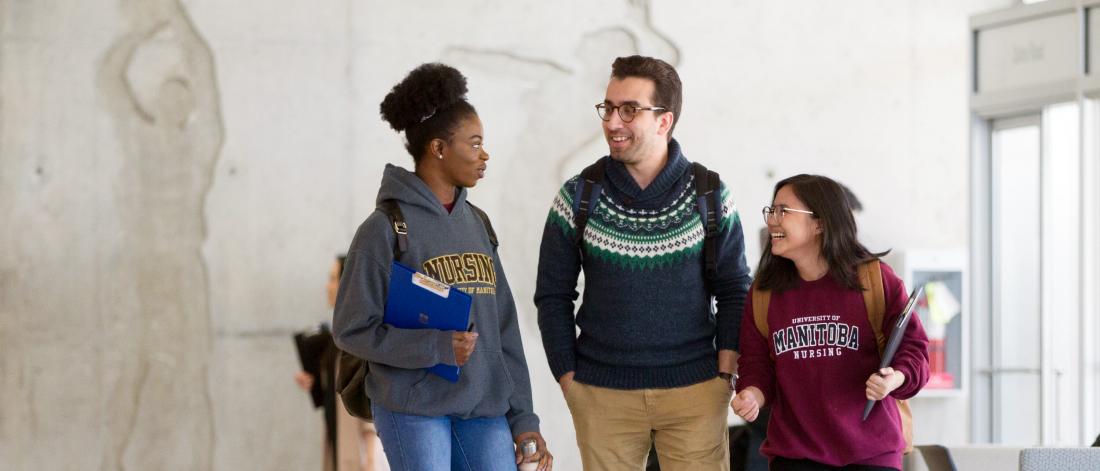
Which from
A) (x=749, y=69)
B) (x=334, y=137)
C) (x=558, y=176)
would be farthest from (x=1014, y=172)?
(x=334, y=137)

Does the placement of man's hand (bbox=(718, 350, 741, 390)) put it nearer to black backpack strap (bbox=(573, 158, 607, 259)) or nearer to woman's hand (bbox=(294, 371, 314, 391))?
black backpack strap (bbox=(573, 158, 607, 259))

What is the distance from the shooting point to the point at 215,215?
19.9 ft

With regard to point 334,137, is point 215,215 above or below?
below

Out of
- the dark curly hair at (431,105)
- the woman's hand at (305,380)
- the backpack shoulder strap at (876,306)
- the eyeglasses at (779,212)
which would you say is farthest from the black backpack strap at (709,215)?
the woman's hand at (305,380)

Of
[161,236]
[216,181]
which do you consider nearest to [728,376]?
[216,181]

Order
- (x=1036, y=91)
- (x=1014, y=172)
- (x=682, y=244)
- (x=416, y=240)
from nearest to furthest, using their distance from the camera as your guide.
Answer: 1. (x=416, y=240)
2. (x=682, y=244)
3. (x=1036, y=91)
4. (x=1014, y=172)

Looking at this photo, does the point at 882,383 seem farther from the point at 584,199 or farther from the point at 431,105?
the point at 431,105

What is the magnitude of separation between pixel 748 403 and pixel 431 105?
1097mm

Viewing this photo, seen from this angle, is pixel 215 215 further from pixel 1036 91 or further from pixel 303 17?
pixel 1036 91

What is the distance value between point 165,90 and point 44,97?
581mm

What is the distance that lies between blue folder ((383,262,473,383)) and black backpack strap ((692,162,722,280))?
2.51 feet

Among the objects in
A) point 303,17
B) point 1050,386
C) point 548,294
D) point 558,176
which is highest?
point 303,17

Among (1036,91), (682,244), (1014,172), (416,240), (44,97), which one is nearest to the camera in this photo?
(416,240)

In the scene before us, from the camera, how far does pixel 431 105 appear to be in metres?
3.01
